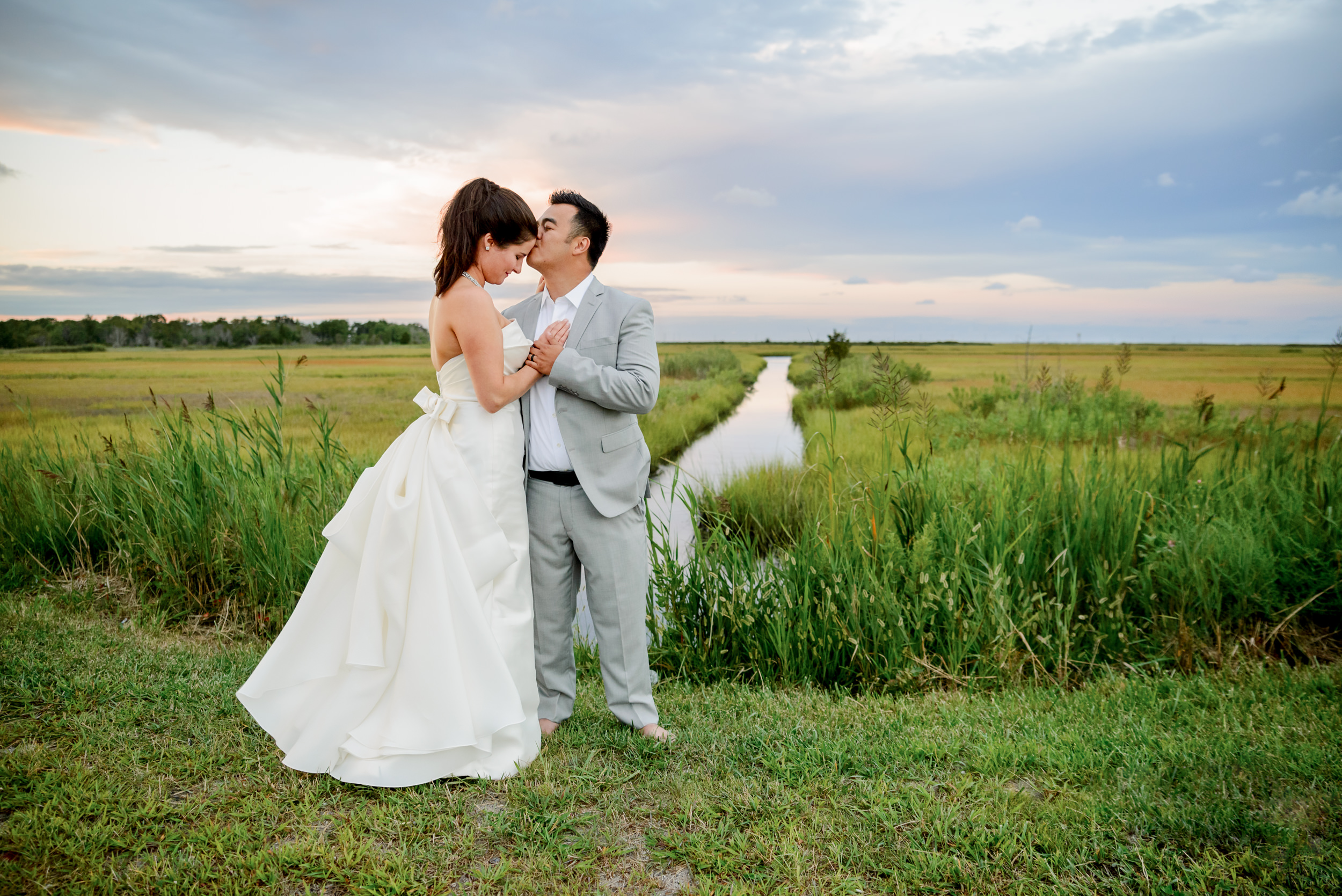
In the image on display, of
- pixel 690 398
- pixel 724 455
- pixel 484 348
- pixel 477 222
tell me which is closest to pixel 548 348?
pixel 484 348

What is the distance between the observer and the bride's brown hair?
318 cm

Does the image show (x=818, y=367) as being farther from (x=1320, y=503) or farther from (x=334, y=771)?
(x=1320, y=503)

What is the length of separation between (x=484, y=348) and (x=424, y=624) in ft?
3.95

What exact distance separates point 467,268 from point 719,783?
8.17 feet

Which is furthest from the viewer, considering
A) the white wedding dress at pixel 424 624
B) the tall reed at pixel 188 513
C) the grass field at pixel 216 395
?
the grass field at pixel 216 395

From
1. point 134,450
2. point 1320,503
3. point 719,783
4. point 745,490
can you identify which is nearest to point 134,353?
point 134,450

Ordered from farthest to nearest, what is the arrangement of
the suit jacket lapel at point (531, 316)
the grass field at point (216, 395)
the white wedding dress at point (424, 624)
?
the grass field at point (216, 395), the suit jacket lapel at point (531, 316), the white wedding dress at point (424, 624)

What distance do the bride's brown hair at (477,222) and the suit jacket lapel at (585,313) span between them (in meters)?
0.40

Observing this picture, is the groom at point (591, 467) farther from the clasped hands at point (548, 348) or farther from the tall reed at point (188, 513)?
the tall reed at point (188, 513)

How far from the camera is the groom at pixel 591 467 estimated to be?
3.35 meters

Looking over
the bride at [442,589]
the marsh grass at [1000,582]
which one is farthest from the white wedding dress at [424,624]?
the marsh grass at [1000,582]

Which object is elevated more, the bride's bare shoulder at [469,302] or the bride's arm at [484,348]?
the bride's bare shoulder at [469,302]

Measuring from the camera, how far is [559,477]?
3.46 meters

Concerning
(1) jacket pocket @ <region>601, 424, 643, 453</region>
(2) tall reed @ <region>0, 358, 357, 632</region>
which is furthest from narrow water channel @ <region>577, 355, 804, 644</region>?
(2) tall reed @ <region>0, 358, 357, 632</region>
